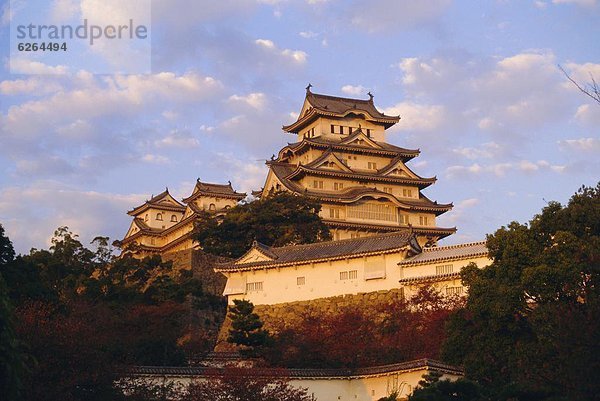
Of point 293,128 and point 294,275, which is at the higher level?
point 293,128

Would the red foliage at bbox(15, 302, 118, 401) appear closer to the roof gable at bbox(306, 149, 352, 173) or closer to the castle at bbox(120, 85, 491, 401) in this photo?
the castle at bbox(120, 85, 491, 401)

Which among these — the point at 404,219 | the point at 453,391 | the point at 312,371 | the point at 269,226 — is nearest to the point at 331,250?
the point at 269,226

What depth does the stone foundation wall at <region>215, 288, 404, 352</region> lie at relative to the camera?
42.7 meters

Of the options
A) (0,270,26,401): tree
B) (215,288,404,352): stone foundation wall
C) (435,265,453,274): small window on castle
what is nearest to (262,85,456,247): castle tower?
(215,288,404,352): stone foundation wall

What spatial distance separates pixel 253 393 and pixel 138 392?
3414 mm

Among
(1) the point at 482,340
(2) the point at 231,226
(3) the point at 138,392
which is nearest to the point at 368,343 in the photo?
(1) the point at 482,340

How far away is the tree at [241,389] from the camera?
28562 millimetres

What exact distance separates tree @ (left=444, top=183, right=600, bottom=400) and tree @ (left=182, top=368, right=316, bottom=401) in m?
5.68

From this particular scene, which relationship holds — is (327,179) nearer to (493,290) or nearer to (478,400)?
(493,290)

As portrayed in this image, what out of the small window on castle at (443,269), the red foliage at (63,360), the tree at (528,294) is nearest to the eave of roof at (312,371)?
the tree at (528,294)

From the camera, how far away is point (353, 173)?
6122 cm

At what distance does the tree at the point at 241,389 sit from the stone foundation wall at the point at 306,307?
39.9 feet

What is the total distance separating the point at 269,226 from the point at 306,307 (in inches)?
345

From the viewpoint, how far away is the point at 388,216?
6069cm
